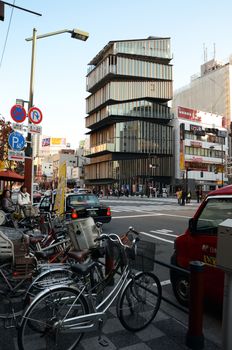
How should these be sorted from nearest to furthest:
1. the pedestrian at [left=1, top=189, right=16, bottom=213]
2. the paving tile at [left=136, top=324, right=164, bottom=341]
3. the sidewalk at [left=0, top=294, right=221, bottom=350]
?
1. the sidewalk at [left=0, top=294, right=221, bottom=350]
2. the paving tile at [left=136, top=324, right=164, bottom=341]
3. the pedestrian at [left=1, top=189, right=16, bottom=213]

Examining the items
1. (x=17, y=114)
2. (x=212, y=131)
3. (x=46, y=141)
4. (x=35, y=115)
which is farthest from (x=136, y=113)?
(x=17, y=114)

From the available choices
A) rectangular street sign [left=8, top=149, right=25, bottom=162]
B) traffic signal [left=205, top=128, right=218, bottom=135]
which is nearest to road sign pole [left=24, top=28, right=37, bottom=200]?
rectangular street sign [left=8, top=149, right=25, bottom=162]

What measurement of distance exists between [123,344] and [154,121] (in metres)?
74.2

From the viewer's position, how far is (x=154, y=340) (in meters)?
3.63

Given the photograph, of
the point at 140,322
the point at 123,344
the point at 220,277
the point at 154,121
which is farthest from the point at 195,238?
the point at 154,121

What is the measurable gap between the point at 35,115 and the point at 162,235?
627cm

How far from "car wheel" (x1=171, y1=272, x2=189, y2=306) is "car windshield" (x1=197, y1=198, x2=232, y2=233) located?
Answer: 85cm

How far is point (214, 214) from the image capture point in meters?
4.24

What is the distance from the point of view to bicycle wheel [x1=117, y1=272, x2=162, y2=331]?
3777 mm

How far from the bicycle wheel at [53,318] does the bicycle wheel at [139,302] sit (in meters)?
0.65

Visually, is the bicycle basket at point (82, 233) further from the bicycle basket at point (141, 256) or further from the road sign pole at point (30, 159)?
the road sign pole at point (30, 159)

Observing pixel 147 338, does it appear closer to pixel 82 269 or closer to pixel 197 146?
pixel 82 269

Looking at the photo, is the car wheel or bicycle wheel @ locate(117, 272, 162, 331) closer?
bicycle wheel @ locate(117, 272, 162, 331)

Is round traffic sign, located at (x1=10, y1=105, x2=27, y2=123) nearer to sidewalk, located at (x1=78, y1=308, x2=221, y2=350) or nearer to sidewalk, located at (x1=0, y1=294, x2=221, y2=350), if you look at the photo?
sidewalk, located at (x1=0, y1=294, x2=221, y2=350)
